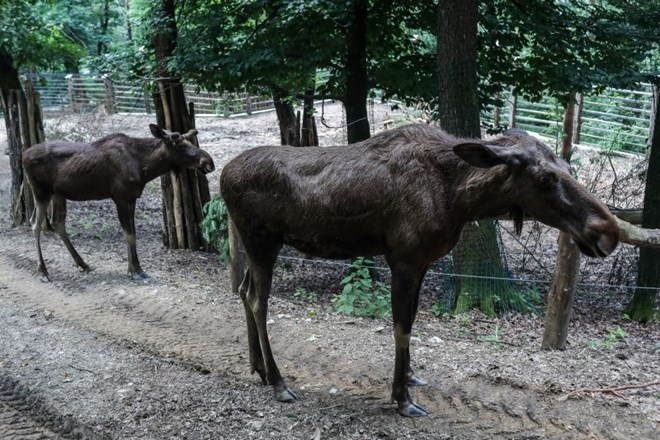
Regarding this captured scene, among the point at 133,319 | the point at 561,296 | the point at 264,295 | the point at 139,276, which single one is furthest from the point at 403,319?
the point at 139,276

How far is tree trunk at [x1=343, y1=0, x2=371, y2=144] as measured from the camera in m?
8.52

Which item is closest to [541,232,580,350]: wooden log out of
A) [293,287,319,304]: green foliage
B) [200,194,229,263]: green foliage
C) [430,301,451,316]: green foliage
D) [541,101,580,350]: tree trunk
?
[541,101,580,350]: tree trunk

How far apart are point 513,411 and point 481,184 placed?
1.77m

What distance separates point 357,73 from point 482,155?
5.16m

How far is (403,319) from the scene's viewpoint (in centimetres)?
461

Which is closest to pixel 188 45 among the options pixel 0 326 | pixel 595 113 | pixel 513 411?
pixel 0 326

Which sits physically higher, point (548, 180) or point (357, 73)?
point (357, 73)

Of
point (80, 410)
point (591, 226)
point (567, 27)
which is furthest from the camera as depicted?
point (567, 27)

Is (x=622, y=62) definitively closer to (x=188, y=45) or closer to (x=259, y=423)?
(x=188, y=45)

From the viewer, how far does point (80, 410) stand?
5.08 m

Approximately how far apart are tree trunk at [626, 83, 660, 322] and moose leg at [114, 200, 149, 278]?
6597 mm

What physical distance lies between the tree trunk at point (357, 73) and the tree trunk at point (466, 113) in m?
1.53

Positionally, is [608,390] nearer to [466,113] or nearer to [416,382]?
[416,382]

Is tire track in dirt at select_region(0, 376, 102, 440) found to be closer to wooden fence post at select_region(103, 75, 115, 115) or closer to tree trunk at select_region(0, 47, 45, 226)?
tree trunk at select_region(0, 47, 45, 226)
